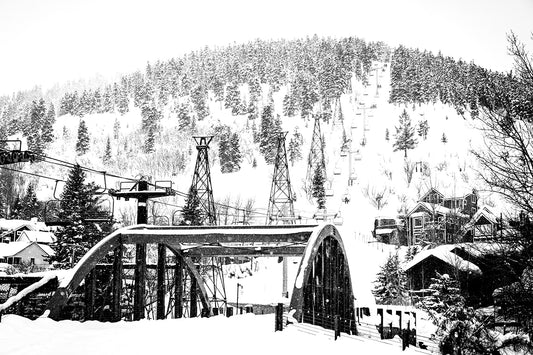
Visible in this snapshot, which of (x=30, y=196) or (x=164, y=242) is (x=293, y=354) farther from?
(x=30, y=196)

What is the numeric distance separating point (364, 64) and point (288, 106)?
42.3 metres

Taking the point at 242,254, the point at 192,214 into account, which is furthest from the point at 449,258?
the point at 242,254

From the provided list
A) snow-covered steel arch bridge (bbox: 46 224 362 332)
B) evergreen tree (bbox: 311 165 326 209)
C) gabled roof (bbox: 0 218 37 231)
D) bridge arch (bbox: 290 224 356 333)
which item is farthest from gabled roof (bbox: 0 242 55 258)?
bridge arch (bbox: 290 224 356 333)

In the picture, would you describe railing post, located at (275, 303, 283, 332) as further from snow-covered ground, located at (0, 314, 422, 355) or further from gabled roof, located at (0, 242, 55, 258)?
gabled roof, located at (0, 242, 55, 258)

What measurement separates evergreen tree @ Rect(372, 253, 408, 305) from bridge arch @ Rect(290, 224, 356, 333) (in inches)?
1018

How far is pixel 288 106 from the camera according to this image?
517 ft

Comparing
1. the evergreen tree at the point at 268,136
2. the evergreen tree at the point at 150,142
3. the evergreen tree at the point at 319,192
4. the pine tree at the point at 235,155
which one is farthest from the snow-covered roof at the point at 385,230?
the evergreen tree at the point at 150,142

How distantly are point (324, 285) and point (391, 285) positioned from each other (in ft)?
101

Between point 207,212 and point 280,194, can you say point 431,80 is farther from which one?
point 207,212

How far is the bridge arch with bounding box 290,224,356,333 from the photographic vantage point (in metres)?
17.2

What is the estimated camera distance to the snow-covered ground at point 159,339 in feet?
41.2

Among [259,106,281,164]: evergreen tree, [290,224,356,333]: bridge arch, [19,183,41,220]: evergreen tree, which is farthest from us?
[259,106,281,164]: evergreen tree

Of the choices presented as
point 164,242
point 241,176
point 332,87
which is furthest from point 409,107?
point 164,242

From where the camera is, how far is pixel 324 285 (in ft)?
69.1
